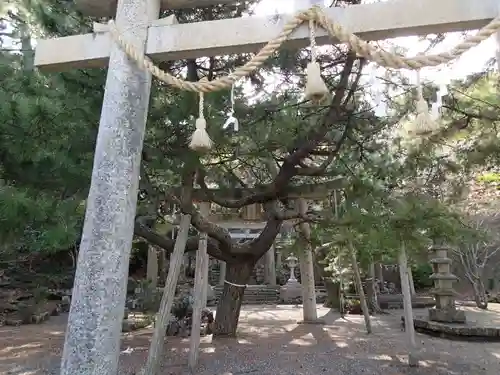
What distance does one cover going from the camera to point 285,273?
13.8 metres

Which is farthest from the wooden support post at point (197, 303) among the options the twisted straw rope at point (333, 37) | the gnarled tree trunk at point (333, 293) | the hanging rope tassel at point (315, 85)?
the gnarled tree trunk at point (333, 293)

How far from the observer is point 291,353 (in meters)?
4.57

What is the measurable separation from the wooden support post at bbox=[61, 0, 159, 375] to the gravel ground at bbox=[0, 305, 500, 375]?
8.28 feet

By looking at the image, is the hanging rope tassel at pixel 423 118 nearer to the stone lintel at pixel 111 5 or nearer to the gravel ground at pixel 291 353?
the stone lintel at pixel 111 5

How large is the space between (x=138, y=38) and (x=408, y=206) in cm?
229

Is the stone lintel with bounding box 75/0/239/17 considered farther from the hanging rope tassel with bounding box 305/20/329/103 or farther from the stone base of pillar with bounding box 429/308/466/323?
the stone base of pillar with bounding box 429/308/466/323

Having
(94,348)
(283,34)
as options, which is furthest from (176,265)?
(283,34)

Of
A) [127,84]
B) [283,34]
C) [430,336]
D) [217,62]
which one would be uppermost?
[217,62]

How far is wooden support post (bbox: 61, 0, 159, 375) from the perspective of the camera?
1.44 meters

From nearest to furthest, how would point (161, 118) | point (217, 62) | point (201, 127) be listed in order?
point (201, 127), point (161, 118), point (217, 62)

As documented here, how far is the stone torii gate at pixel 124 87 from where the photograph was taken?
1445 millimetres

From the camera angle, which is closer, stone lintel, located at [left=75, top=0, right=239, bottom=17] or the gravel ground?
stone lintel, located at [left=75, top=0, right=239, bottom=17]

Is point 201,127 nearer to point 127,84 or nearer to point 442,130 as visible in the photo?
point 127,84

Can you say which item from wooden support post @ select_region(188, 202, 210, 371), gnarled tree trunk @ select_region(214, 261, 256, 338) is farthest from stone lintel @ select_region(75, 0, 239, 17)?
gnarled tree trunk @ select_region(214, 261, 256, 338)
